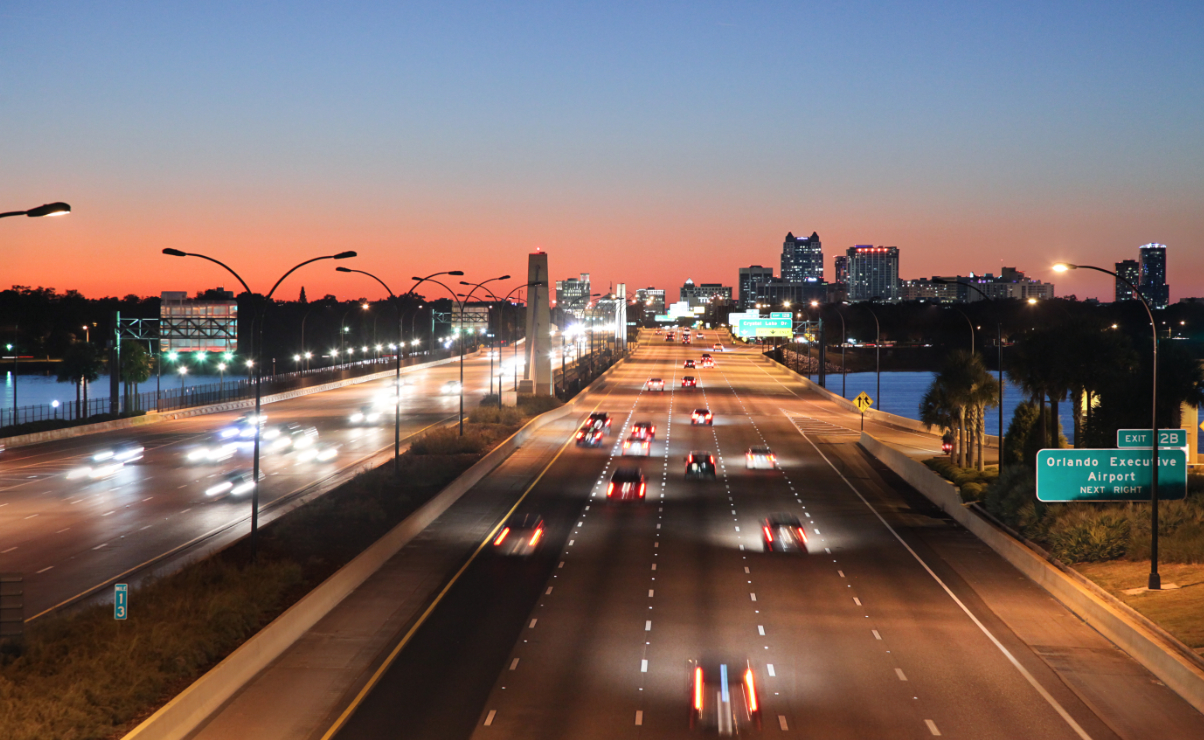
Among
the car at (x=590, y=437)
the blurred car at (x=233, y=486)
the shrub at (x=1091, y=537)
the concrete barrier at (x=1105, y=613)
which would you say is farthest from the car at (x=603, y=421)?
the shrub at (x=1091, y=537)

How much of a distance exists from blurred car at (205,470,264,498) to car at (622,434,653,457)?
20075 millimetres

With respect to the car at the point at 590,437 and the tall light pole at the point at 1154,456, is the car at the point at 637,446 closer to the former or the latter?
the car at the point at 590,437

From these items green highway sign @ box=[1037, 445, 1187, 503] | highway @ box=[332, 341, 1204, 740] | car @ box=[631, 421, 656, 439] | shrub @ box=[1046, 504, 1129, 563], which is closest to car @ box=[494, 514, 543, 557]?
highway @ box=[332, 341, 1204, 740]

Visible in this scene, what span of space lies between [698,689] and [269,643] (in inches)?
331

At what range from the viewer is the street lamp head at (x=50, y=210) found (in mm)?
14038

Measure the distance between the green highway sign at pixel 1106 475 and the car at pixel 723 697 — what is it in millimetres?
11639

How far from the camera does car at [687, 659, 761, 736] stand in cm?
1595

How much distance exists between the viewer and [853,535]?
33.2 m

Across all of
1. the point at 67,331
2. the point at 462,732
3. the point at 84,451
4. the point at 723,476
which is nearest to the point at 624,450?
the point at 723,476

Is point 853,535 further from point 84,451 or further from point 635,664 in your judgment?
point 84,451

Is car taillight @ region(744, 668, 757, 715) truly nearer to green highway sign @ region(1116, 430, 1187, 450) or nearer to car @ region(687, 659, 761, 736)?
car @ region(687, 659, 761, 736)

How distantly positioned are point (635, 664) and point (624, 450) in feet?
122

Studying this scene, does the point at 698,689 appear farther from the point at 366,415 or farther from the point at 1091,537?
the point at 366,415

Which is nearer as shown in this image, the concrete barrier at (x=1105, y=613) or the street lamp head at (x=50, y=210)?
the street lamp head at (x=50, y=210)
